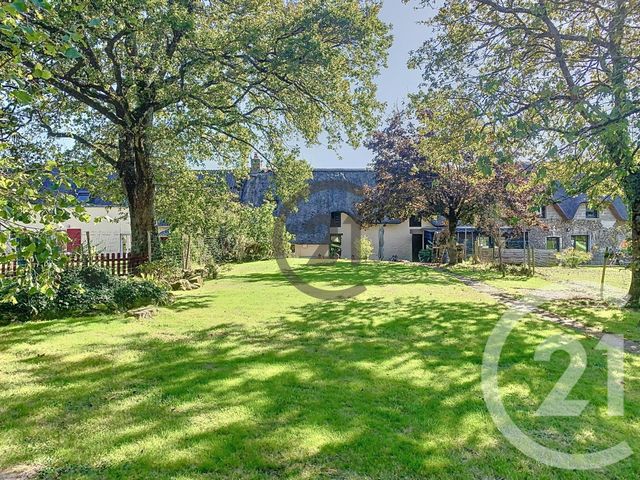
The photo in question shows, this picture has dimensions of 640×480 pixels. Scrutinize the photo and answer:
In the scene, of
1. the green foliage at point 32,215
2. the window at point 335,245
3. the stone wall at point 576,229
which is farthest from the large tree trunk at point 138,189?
the stone wall at point 576,229

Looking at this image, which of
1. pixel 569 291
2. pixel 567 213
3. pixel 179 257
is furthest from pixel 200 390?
pixel 567 213

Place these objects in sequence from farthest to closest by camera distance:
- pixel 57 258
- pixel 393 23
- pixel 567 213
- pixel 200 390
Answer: pixel 567 213 < pixel 393 23 < pixel 200 390 < pixel 57 258

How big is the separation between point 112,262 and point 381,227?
25393 mm

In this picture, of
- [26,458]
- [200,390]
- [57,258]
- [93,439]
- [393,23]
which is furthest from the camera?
[393,23]

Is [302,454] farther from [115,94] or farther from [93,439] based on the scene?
[115,94]

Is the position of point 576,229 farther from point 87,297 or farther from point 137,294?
point 87,297

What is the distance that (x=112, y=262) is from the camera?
11.5m

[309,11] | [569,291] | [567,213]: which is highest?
[309,11]

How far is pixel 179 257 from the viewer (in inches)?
620

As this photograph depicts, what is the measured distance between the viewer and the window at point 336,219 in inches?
1412

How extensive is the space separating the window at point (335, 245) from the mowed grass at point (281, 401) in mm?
24702

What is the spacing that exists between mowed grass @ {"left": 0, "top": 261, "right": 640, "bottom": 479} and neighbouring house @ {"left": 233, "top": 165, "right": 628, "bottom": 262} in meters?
23.8

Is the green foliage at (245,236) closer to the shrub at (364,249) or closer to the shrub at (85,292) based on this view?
the shrub at (364,249)

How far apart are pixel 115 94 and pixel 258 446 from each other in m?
11.6
